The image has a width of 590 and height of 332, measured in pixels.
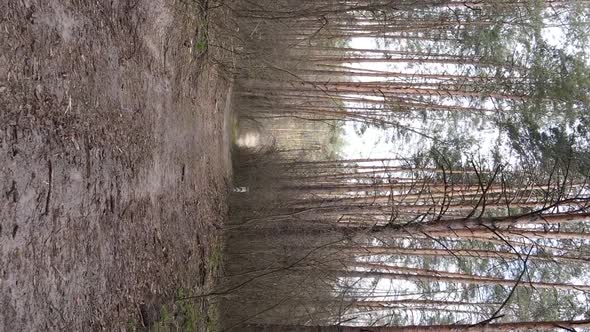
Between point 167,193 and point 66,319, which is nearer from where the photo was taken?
point 66,319

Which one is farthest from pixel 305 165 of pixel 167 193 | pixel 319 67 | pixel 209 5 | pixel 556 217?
pixel 556 217

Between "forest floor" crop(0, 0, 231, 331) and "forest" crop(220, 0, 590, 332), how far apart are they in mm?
1242

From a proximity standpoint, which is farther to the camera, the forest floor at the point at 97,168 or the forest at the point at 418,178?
the forest at the point at 418,178

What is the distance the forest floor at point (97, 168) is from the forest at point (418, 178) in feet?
4.07

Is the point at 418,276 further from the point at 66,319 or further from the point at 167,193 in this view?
the point at 66,319

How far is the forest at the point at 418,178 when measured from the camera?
24.7ft

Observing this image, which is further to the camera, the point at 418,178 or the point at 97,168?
the point at 418,178

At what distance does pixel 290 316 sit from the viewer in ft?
25.6

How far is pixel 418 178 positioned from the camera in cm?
1056

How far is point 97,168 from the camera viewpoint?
4.75 m

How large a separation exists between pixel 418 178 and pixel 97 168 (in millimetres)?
7114

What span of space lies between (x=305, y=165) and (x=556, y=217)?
770 centimetres

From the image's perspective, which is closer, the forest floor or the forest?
the forest floor

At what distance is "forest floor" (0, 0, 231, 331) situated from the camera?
360 centimetres
